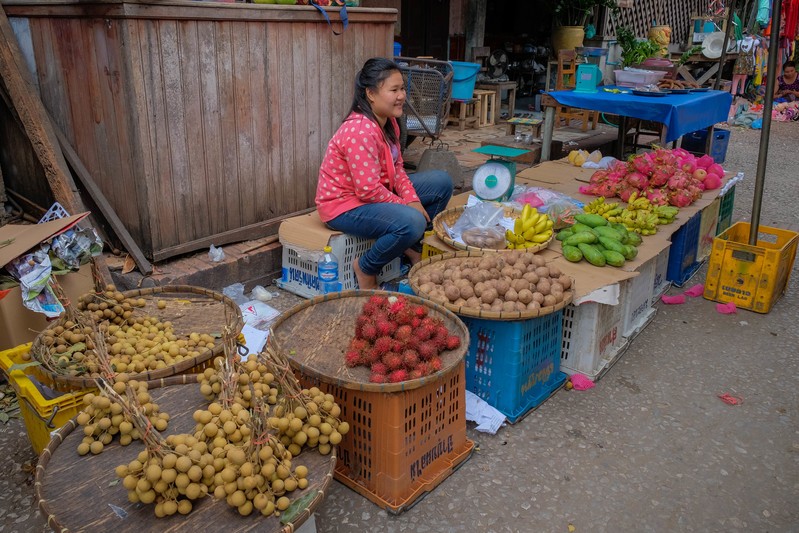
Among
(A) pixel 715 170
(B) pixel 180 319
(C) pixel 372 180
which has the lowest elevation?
(B) pixel 180 319

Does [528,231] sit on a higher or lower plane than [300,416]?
higher

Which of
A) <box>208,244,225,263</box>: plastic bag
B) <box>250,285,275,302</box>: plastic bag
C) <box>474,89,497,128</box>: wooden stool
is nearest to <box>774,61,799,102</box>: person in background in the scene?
<box>474,89,497,128</box>: wooden stool

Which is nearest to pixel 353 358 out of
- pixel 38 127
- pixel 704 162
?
pixel 38 127

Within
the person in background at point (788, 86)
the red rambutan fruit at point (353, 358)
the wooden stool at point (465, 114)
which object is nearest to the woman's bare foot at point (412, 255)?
the red rambutan fruit at point (353, 358)

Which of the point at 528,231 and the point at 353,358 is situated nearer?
the point at 353,358

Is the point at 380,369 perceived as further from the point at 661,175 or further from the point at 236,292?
the point at 661,175

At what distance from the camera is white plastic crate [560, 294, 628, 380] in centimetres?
349

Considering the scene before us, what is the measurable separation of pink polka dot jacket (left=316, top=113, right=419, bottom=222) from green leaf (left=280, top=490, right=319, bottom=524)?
235 centimetres

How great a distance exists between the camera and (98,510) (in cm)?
190

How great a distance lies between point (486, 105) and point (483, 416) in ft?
25.7

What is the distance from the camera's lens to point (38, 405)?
2459 millimetres

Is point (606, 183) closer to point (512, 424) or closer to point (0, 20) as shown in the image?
point (512, 424)

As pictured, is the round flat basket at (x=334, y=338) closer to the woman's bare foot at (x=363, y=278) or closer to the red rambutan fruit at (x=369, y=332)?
the red rambutan fruit at (x=369, y=332)

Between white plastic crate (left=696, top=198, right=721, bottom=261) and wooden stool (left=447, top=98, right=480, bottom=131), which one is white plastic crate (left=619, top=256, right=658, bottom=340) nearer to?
white plastic crate (left=696, top=198, right=721, bottom=261)
